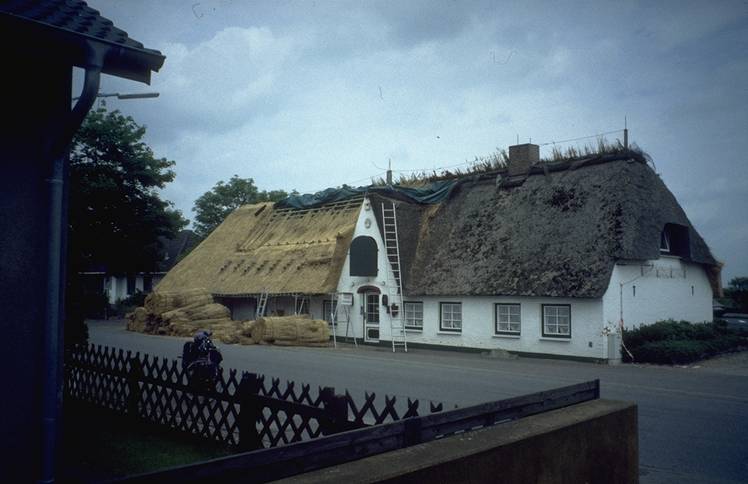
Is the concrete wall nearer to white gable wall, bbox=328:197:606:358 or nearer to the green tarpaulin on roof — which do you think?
white gable wall, bbox=328:197:606:358

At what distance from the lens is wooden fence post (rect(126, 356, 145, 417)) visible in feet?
31.2

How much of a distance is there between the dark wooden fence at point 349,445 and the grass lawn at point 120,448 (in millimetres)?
4256

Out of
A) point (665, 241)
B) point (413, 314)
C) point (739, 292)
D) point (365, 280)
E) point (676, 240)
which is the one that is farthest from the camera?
point (739, 292)

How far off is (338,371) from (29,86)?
13345 mm

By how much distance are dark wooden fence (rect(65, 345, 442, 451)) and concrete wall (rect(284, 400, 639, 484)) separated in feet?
2.59

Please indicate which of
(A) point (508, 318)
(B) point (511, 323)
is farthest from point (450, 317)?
(B) point (511, 323)

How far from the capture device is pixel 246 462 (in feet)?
10.8

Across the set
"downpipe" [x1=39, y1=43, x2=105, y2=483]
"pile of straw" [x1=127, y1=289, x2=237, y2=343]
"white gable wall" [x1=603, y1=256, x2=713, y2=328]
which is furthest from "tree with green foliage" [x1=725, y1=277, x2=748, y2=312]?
"downpipe" [x1=39, y1=43, x2=105, y2=483]

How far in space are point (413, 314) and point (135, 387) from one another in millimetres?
18514

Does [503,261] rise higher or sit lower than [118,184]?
lower

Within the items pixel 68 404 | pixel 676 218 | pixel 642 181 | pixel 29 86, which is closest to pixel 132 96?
pixel 68 404

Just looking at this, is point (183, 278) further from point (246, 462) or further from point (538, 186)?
point (246, 462)

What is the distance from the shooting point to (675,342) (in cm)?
2033

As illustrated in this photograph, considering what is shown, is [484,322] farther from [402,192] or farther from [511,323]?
[402,192]
